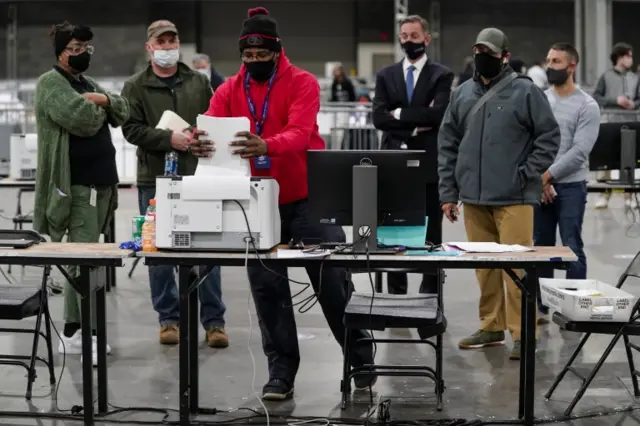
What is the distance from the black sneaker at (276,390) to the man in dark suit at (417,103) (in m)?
1.89

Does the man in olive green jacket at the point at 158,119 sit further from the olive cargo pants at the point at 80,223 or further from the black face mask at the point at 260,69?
the black face mask at the point at 260,69

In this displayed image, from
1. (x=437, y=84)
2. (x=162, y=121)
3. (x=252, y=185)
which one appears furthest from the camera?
(x=437, y=84)

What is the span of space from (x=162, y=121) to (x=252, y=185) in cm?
142

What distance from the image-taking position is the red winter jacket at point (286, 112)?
4.41m

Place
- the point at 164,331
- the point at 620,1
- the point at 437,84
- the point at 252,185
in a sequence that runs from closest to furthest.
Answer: the point at 252,185 < the point at 164,331 < the point at 437,84 < the point at 620,1

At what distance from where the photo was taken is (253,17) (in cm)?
430

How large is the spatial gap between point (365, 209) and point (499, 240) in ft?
5.05

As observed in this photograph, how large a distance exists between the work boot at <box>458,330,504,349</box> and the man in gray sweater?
0.67 m

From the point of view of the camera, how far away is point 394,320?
4270mm

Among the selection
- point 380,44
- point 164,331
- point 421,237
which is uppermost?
point 380,44

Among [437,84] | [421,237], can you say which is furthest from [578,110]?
[421,237]

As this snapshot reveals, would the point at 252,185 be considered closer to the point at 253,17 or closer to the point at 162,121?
the point at 253,17


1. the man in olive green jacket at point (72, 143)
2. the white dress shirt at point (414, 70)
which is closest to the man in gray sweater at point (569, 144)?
the white dress shirt at point (414, 70)

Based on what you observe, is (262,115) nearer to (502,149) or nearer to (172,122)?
(172,122)
